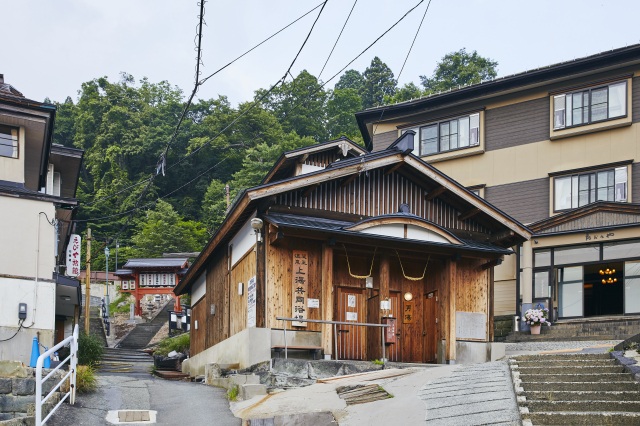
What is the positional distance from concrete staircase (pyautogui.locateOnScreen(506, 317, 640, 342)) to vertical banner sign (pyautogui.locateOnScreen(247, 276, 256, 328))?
12109 millimetres

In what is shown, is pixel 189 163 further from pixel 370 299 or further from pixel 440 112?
pixel 370 299

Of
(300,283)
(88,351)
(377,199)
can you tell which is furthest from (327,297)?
(88,351)

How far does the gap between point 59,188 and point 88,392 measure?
2173cm

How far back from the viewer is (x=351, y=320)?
72.3 ft

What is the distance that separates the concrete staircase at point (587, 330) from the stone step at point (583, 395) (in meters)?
15.6

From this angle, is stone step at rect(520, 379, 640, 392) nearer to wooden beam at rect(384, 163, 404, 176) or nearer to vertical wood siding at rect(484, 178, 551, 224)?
wooden beam at rect(384, 163, 404, 176)

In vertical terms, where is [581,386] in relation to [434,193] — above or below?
below

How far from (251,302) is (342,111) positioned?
4868cm

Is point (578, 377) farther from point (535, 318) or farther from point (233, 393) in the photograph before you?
point (535, 318)

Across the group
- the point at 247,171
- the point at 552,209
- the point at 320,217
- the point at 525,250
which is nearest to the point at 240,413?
the point at 320,217

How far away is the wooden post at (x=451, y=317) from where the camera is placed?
22281 mm

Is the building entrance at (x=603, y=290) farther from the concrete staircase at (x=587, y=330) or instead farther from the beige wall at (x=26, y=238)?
the beige wall at (x=26, y=238)

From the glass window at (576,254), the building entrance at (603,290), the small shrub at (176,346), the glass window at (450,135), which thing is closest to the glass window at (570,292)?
the glass window at (576,254)

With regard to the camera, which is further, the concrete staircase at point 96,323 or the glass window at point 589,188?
the concrete staircase at point 96,323
